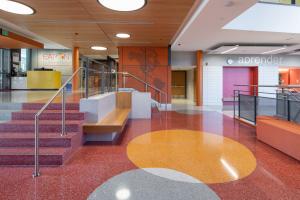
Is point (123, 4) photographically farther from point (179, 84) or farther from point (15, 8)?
point (179, 84)

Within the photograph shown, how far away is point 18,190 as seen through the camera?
2.49 metres

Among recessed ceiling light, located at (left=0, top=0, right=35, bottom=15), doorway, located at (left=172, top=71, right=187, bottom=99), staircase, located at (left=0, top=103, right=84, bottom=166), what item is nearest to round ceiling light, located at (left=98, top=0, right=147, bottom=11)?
recessed ceiling light, located at (left=0, top=0, right=35, bottom=15)

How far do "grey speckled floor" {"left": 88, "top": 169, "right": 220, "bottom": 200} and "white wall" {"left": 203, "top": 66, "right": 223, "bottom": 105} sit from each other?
415 inches

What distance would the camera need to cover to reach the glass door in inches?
497

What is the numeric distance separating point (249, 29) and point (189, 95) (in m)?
9.10

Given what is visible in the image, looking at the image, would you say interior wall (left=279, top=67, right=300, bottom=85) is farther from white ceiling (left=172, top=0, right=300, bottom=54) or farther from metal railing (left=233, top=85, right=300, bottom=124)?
metal railing (left=233, top=85, right=300, bottom=124)

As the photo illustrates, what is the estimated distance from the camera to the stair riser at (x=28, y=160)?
3268 millimetres

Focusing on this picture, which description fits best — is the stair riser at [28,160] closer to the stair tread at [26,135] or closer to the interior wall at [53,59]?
the stair tread at [26,135]

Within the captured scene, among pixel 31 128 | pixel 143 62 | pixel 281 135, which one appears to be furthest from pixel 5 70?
pixel 281 135

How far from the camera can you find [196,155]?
12.4ft

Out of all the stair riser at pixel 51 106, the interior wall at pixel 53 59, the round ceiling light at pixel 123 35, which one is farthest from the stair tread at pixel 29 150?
the interior wall at pixel 53 59

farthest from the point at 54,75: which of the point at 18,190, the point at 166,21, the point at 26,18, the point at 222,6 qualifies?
the point at 18,190

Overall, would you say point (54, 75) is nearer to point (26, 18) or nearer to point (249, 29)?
point (26, 18)

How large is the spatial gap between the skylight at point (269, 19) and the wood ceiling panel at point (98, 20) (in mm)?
2394
